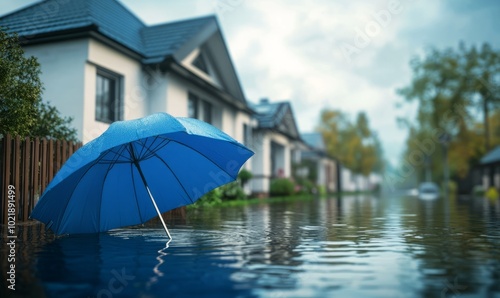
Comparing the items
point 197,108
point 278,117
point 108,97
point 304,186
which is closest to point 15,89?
point 108,97

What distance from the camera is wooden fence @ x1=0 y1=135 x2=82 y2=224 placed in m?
8.85

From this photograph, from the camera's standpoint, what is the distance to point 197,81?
60.9ft

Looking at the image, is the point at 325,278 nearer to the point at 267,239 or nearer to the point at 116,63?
the point at 267,239

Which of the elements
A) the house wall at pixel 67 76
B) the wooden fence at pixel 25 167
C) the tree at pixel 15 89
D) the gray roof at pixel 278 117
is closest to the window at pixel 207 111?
the gray roof at pixel 278 117

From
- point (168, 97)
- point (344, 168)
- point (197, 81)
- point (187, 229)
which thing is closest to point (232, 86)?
point (197, 81)

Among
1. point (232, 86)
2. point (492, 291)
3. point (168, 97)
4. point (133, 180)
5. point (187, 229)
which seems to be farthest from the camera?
Result: point (232, 86)

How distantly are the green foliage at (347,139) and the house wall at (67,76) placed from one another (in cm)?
4618

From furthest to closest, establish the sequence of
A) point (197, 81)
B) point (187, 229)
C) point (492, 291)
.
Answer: point (197, 81) → point (187, 229) → point (492, 291)

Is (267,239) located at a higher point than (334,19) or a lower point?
lower

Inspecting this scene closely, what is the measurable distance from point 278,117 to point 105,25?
16.9 m

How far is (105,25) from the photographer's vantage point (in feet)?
50.6

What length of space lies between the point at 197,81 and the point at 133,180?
11.7 metres

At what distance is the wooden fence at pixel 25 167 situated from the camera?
8852 millimetres

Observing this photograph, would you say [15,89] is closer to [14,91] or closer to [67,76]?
[14,91]
